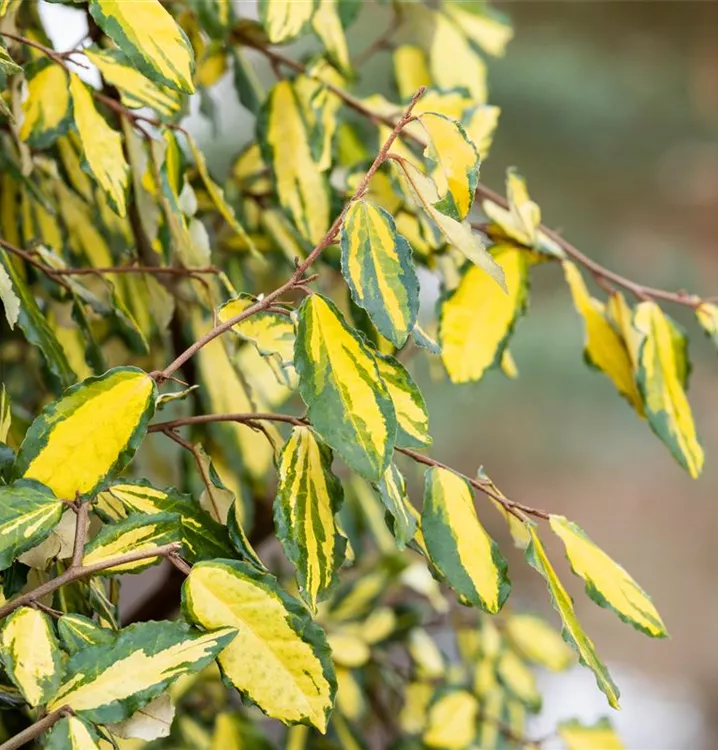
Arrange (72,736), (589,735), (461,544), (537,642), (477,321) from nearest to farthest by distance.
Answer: (72,736)
(461,544)
(477,321)
(589,735)
(537,642)

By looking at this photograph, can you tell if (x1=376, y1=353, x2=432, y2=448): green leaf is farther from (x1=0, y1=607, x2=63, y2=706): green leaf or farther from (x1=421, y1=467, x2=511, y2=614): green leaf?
(x1=0, y1=607, x2=63, y2=706): green leaf

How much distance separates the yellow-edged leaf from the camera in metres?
0.93

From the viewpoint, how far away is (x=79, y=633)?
33 cm

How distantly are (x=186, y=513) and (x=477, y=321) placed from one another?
0.20m

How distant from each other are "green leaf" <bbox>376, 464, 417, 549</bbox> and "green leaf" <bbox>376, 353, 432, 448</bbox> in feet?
0.05

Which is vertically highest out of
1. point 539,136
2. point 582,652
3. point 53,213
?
point 53,213

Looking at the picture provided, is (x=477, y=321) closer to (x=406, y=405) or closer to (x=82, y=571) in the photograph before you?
(x=406, y=405)

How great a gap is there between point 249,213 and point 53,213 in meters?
0.19

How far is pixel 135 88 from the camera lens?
49 centimetres

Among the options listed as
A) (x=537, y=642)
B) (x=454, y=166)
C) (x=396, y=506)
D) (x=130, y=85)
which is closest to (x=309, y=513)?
(x=396, y=506)

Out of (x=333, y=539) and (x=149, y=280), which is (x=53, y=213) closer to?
(x=149, y=280)

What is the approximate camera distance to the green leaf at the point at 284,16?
487mm

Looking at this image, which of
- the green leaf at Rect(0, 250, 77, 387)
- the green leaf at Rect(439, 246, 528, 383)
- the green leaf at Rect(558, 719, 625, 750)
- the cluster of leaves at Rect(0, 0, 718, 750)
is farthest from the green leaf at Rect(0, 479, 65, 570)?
the green leaf at Rect(558, 719, 625, 750)

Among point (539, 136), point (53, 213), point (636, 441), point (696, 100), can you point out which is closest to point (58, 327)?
point (53, 213)
